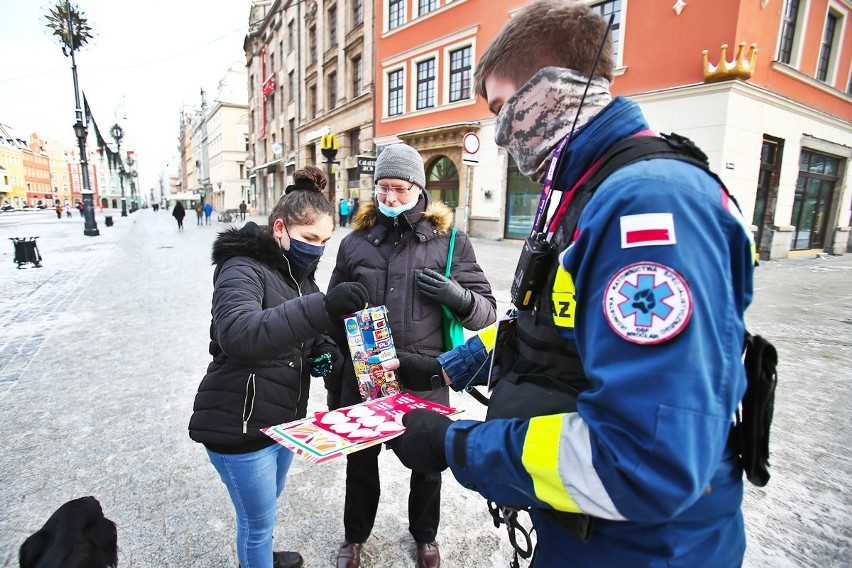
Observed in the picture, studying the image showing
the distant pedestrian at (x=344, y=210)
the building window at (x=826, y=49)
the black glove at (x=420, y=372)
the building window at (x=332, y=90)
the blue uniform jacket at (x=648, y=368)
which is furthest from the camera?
the building window at (x=332, y=90)

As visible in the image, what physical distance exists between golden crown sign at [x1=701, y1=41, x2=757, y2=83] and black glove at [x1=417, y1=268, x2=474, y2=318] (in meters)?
11.6

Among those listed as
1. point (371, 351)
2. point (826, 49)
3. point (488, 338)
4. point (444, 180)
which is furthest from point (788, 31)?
point (371, 351)

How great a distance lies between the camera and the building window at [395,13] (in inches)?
781

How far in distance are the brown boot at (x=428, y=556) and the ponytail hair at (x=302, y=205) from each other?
1.73m

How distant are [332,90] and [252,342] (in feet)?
92.0

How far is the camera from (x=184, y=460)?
9.93 feet

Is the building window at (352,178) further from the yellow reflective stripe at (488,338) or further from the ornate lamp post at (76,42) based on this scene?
the yellow reflective stripe at (488,338)

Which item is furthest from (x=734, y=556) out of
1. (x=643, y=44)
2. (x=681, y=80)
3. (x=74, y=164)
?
(x=74, y=164)

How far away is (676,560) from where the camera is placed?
92 centimetres

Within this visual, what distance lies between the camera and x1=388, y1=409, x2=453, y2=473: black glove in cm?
108

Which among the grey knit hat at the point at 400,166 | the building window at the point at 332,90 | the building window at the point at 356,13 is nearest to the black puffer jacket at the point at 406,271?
the grey knit hat at the point at 400,166

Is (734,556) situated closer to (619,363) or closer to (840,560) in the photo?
(619,363)

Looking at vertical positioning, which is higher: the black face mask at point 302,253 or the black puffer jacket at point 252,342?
the black face mask at point 302,253

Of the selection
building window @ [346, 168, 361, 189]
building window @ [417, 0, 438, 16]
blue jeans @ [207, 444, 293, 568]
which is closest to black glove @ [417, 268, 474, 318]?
blue jeans @ [207, 444, 293, 568]
